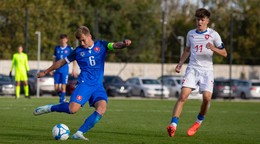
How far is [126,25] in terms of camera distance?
65.2 meters

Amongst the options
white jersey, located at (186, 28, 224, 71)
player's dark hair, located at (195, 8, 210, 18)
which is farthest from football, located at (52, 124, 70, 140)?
player's dark hair, located at (195, 8, 210, 18)

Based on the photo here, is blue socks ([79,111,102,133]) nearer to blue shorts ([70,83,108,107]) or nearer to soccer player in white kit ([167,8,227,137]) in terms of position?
blue shorts ([70,83,108,107])

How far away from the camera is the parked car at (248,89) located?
47062 millimetres

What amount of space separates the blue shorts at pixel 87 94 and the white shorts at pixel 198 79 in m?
1.99

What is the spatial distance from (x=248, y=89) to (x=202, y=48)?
112 feet

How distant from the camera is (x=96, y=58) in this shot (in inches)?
492

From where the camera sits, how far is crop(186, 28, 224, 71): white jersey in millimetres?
13771

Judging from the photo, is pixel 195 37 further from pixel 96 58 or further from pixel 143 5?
pixel 143 5

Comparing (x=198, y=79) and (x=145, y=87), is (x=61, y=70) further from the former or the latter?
(x=145, y=87)

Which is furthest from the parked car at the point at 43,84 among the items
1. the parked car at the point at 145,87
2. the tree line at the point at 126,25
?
the parked car at the point at 145,87

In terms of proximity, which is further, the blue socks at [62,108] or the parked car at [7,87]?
the parked car at [7,87]

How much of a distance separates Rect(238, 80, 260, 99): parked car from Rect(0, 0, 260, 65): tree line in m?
2.95

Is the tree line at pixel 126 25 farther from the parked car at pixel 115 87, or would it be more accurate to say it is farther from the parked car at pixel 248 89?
the parked car at pixel 115 87

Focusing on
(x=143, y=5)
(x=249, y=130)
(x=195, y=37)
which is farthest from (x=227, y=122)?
(x=143, y=5)
